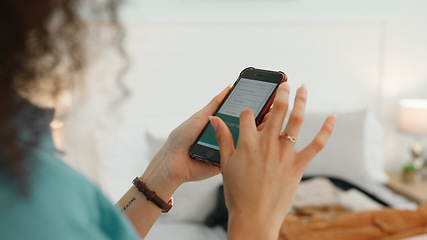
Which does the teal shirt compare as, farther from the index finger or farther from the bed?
the bed

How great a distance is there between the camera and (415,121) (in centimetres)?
203

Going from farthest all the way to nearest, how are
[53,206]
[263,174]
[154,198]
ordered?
[154,198]
[263,174]
[53,206]

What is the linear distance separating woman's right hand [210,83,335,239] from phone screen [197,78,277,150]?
0.15m

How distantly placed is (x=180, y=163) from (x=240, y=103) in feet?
0.47

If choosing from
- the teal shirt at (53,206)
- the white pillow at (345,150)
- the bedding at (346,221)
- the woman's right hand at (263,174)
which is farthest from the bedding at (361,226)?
the teal shirt at (53,206)

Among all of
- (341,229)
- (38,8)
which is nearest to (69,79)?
(38,8)

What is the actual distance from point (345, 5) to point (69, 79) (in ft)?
6.47

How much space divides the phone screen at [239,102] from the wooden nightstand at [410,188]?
1609mm

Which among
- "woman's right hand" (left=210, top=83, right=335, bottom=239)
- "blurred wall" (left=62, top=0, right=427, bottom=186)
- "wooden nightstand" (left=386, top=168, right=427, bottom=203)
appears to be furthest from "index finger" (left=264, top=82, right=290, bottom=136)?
"wooden nightstand" (left=386, top=168, right=427, bottom=203)

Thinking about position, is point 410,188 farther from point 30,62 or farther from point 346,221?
point 30,62

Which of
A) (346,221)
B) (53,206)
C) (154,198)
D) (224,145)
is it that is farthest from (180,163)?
(346,221)

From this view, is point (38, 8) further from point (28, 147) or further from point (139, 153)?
point (139, 153)

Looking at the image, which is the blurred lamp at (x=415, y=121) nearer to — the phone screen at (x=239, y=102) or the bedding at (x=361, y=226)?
the bedding at (x=361, y=226)

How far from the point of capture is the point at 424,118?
2.01 meters
